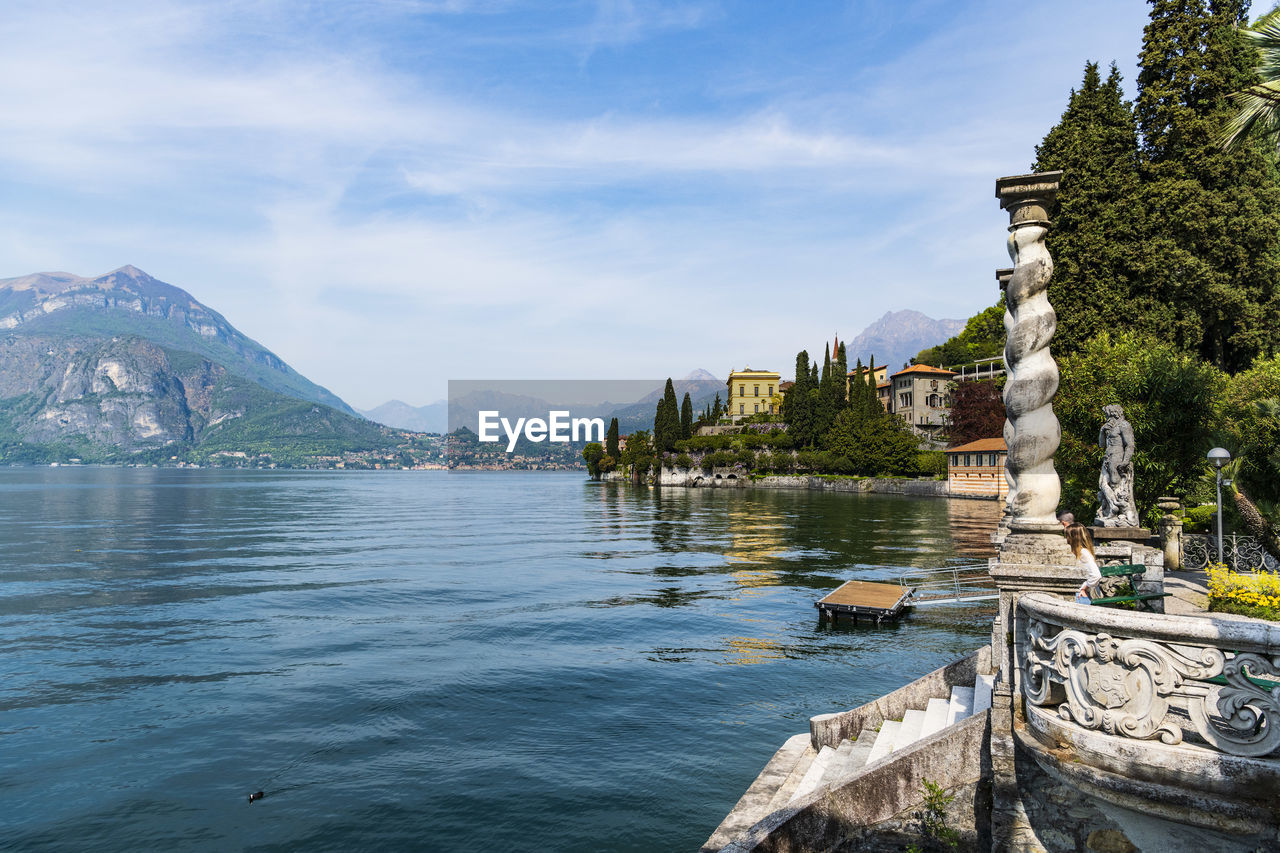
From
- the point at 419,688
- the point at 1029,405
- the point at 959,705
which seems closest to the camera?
the point at 1029,405

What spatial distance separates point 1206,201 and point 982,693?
110ft

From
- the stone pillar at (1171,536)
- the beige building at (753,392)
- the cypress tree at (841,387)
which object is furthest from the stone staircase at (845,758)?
the beige building at (753,392)

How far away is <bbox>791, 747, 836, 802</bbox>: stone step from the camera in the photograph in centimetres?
995

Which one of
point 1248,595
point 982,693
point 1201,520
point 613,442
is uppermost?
point 613,442

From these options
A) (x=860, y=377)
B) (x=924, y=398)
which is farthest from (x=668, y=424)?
(x=924, y=398)

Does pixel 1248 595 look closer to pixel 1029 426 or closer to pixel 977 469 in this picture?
pixel 1029 426

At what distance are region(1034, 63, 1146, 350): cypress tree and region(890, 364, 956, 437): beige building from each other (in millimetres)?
98086

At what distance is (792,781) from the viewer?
10617 mm

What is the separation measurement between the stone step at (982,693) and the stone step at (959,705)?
1.03ft

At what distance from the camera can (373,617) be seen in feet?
92.3

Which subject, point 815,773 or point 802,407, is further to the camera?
point 802,407

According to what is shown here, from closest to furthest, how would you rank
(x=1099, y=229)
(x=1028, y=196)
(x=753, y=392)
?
(x=1028, y=196) → (x=1099, y=229) → (x=753, y=392)

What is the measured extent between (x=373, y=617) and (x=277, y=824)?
16.7m

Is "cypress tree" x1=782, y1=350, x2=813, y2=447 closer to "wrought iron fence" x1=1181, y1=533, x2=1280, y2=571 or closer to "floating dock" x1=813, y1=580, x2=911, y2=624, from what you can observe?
"floating dock" x1=813, y1=580, x2=911, y2=624
